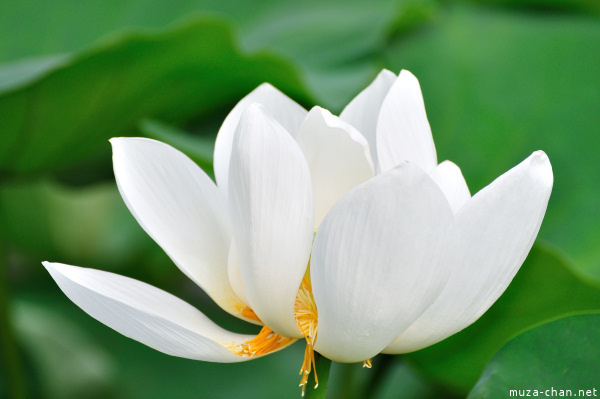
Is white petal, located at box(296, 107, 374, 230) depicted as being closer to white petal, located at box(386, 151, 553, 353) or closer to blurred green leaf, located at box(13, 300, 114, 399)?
white petal, located at box(386, 151, 553, 353)

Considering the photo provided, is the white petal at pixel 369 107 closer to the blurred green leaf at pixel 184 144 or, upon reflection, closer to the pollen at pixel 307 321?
the pollen at pixel 307 321

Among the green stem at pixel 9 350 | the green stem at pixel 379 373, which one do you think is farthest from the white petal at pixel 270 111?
the green stem at pixel 9 350

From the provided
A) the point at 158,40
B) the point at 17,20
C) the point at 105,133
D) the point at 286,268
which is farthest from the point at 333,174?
the point at 17,20

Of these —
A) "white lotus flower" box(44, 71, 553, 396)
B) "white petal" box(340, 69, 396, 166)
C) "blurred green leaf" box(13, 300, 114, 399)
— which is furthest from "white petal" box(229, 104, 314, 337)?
"blurred green leaf" box(13, 300, 114, 399)

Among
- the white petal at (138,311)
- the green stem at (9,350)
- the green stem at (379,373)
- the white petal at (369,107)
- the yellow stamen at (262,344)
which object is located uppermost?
the white petal at (369,107)

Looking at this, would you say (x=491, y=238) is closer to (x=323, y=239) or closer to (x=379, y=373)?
(x=323, y=239)

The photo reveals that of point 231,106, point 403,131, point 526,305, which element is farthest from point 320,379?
point 231,106
